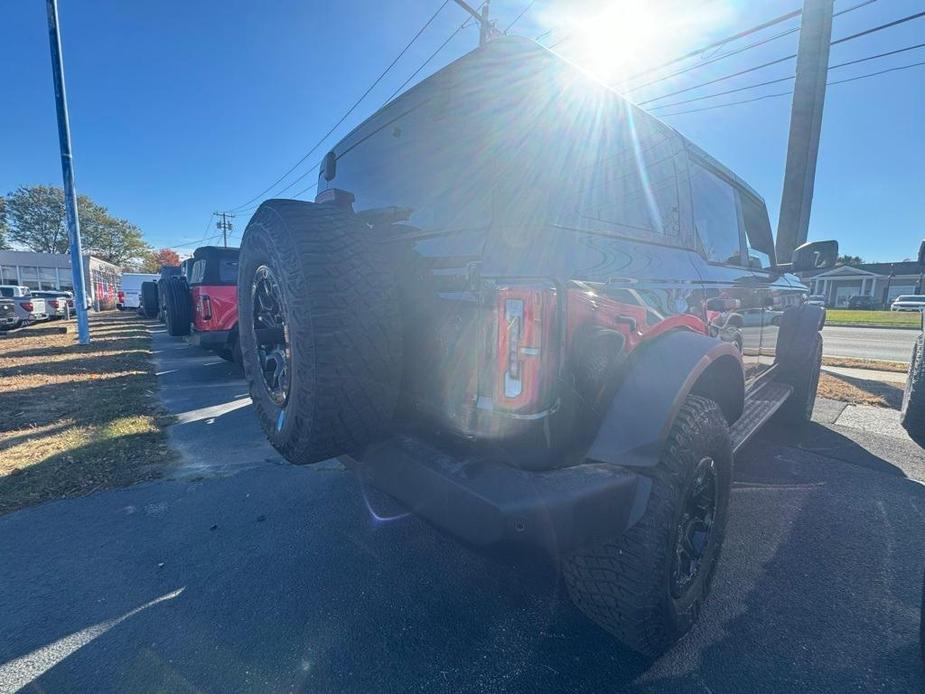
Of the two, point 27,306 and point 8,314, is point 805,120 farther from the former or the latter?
point 27,306

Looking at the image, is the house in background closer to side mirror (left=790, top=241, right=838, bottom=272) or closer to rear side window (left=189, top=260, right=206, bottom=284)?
side mirror (left=790, top=241, right=838, bottom=272)

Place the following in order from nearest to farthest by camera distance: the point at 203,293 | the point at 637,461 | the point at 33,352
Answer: the point at 637,461 → the point at 203,293 → the point at 33,352

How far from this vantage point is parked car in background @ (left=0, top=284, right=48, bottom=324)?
15438 millimetres

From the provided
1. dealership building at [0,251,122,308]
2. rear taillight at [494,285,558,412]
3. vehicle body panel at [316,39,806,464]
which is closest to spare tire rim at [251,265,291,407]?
vehicle body panel at [316,39,806,464]

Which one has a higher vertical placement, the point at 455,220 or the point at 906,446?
the point at 455,220

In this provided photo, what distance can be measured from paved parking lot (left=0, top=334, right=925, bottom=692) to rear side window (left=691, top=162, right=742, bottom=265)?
1733mm

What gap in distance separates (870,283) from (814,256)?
62.5 meters

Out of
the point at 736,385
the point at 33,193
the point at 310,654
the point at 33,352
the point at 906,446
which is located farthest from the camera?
the point at 33,193

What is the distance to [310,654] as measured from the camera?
1786 mm

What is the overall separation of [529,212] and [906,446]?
4945 mm

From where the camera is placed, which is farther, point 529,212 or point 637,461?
point 529,212

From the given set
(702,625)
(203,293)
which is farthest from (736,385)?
(203,293)

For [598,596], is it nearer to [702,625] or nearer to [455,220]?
[702,625]

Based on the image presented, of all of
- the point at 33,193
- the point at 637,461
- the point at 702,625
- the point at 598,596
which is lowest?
the point at 702,625
